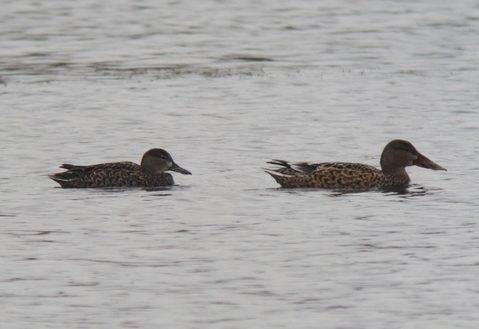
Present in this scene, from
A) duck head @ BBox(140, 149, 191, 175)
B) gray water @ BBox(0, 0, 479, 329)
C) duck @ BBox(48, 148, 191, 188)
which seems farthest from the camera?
duck head @ BBox(140, 149, 191, 175)

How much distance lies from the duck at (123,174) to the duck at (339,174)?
1.08 m

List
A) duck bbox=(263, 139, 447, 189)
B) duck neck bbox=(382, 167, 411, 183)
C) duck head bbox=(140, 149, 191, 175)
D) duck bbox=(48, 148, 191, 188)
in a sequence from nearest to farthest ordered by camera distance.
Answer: duck bbox=(263, 139, 447, 189), duck bbox=(48, 148, 191, 188), duck neck bbox=(382, 167, 411, 183), duck head bbox=(140, 149, 191, 175)

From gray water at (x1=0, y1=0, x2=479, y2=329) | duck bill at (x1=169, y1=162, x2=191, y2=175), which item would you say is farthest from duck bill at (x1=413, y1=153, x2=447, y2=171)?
duck bill at (x1=169, y1=162, x2=191, y2=175)

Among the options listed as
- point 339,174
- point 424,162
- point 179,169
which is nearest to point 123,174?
point 179,169

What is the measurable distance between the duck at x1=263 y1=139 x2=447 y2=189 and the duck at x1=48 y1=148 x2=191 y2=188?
42.5 inches

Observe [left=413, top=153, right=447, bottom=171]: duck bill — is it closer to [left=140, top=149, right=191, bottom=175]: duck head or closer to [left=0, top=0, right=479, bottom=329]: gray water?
[left=0, top=0, right=479, bottom=329]: gray water

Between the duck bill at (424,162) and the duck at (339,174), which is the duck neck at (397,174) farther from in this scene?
the duck bill at (424,162)

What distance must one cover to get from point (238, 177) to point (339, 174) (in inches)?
45.1

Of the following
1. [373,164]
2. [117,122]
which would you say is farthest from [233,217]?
[117,122]

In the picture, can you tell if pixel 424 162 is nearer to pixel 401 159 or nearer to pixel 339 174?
pixel 401 159

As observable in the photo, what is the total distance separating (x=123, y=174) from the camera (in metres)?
14.4

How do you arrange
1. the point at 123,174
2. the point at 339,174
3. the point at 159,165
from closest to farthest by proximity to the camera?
1. the point at 339,174
2. the point at 123,174
3. the point at 159,165

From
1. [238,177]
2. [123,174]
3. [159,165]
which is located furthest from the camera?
[159,165]

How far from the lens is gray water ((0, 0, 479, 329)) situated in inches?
356
